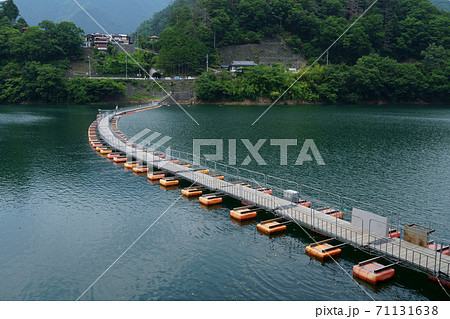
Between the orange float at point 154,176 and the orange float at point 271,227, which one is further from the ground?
the orange float at point 154,176

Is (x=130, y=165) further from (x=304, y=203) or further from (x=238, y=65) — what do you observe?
(x=238, y=65)

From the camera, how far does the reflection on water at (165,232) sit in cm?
1698

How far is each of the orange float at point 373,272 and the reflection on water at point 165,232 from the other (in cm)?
42

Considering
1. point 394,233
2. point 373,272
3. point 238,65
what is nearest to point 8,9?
point 238,65

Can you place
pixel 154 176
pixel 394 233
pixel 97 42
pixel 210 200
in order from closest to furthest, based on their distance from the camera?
pixel 394 233, pixel 210 200, pixel 154 176, pixel 97 42

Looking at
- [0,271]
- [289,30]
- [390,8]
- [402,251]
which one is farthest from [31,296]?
[390,8]

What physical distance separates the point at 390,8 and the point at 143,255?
149 meters

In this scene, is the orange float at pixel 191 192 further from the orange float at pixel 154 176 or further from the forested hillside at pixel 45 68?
the forested hillside at pixel 45 68

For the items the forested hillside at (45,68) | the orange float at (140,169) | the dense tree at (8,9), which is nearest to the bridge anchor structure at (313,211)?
the orange float at (140,169)

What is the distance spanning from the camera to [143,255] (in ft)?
66.2

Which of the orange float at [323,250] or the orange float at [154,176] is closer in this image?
the orange float at [323,250]

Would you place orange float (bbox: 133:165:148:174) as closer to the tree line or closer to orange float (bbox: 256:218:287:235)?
orange float (bbox: 256:218:287:235)

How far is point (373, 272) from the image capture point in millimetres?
17281

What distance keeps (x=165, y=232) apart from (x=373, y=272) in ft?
39.2
